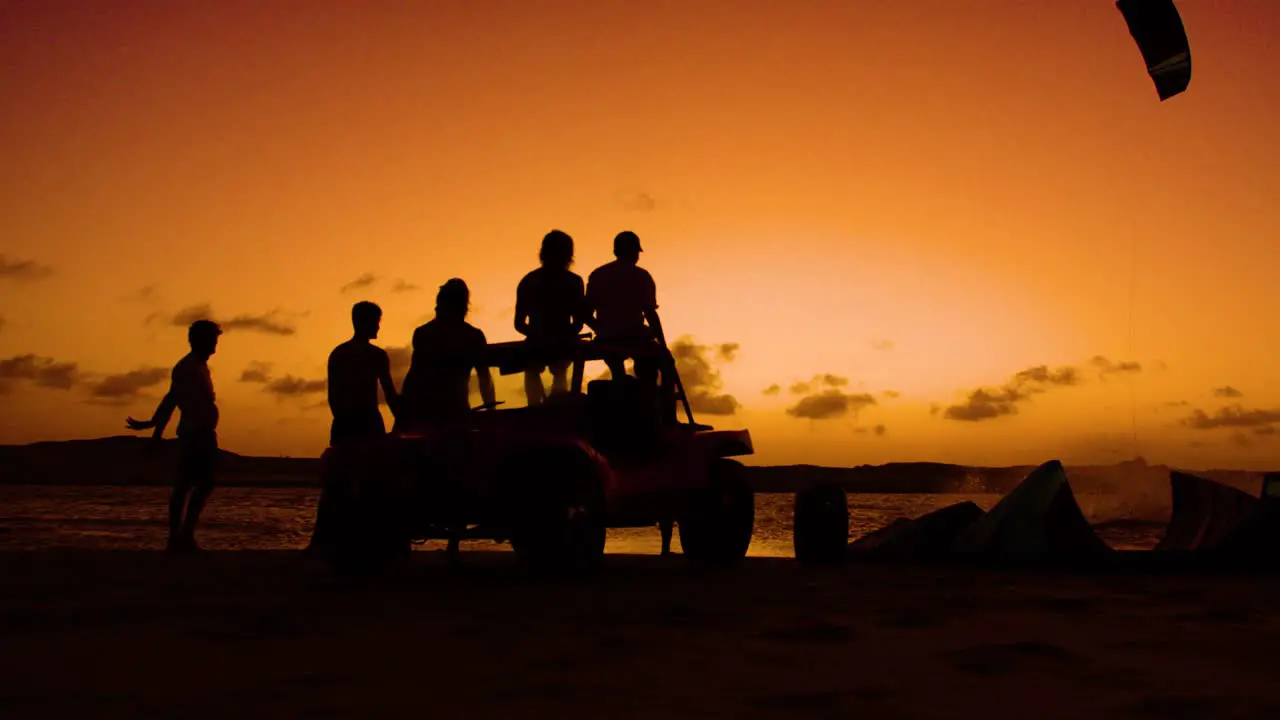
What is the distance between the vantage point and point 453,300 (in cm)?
875

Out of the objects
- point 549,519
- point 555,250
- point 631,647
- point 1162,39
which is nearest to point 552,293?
point 555,250

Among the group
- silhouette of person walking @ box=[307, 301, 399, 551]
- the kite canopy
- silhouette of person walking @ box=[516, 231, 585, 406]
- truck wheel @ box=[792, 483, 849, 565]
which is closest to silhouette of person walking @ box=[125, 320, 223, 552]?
silhouette of person walking @ box=[307, 301, 399, 551]

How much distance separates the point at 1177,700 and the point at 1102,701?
23cm

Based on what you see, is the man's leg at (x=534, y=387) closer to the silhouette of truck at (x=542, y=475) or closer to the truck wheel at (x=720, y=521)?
the silhouette of truck at (x=542, y=475)

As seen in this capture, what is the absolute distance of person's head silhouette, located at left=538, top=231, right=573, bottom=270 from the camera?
29.5 feet

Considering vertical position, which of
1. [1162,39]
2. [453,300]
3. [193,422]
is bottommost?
[193,422]

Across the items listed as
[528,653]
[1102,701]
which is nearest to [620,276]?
[528,653]

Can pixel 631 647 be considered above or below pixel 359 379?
below

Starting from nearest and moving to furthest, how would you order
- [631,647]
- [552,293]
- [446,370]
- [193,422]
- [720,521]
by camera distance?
[631,647] < [446,370] < [552,293] < [720,521] < [193,422]

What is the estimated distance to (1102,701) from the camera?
3695mm

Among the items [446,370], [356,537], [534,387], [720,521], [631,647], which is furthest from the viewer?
[720,521]

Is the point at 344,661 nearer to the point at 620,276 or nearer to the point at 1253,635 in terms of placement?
the point at 1253,635

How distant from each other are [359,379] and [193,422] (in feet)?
7.01

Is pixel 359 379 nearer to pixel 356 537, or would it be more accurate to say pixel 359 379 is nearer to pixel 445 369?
pixel 445 369
